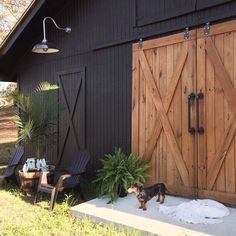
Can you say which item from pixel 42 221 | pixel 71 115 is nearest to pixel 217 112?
pixel 42 221

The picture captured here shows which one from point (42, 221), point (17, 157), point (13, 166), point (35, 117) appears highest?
point (35, 117)

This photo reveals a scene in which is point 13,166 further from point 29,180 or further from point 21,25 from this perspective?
point 21,25

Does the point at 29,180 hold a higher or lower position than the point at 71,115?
lower

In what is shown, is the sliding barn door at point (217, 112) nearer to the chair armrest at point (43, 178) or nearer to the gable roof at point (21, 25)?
the chair armrest at point (43, 178)

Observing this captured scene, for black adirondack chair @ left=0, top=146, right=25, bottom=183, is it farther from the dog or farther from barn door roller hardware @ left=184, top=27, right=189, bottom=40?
barn door roller hardware @ left=184, top=27, right=189, bottom=40

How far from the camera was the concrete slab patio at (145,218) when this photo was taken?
365 cm

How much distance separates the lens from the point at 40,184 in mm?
5340

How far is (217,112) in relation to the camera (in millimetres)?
4598

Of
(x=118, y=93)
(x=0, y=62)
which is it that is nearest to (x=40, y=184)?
(x=118, y=93)

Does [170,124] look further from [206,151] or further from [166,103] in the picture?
[206,151]

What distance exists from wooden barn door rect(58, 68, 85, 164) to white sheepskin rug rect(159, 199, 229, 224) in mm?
3004

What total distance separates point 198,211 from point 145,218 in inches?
25.3

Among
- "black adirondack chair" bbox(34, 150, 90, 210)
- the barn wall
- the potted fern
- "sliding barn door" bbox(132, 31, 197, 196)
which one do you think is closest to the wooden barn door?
the barn wall

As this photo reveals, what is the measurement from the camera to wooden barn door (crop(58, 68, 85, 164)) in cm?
688
